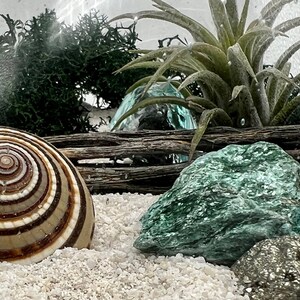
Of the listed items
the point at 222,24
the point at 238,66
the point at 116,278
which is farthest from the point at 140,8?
the point at 116,278

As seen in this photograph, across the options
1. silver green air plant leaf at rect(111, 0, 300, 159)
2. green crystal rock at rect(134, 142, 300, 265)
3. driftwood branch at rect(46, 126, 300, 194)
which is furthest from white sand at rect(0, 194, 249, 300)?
silver green air plant leaf at rect(111, 0, 300, 159)

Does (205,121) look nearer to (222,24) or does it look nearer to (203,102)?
(203,102)

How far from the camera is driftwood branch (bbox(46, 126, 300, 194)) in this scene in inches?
57.4

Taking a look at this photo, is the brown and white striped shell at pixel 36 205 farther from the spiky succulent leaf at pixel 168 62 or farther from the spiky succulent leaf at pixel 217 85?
the spiky succulent leaf at pixel 217 85

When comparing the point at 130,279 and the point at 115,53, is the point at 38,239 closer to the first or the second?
the point at 130,279

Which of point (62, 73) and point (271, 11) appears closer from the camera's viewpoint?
point (271, 11)

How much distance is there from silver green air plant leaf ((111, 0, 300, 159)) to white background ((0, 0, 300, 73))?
0.80 m

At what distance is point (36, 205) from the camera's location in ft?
3.57

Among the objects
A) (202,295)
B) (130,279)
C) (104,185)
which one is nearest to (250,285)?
(202,295)

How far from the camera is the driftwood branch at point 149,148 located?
1.46m

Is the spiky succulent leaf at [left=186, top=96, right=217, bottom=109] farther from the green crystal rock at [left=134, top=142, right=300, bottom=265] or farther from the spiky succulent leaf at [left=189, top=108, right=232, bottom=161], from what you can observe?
the green crystal rock at [left=134, top=142, right=300, bottom=265]

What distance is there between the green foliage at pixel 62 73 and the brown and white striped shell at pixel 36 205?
565mm

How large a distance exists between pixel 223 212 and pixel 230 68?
527 millimetres

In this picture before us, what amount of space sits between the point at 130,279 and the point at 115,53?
3.43ft
